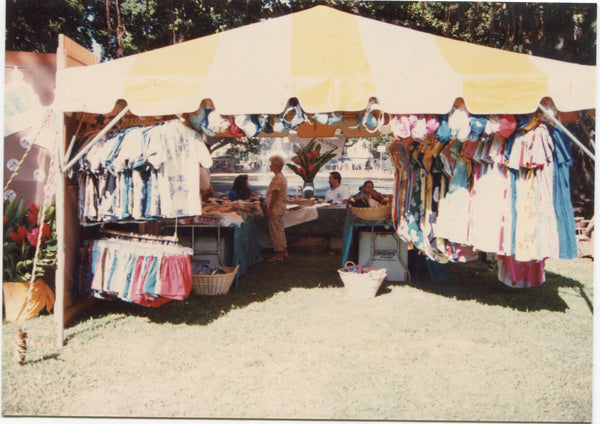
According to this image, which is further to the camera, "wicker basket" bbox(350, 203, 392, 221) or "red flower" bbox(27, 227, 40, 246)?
"wicker basket" bbox(350, 203, 392, 221)

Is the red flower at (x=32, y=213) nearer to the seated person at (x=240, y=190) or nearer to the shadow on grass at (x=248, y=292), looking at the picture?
the shadow on grass at (x=248, y=292)

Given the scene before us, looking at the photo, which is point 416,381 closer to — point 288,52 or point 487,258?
point 487,258

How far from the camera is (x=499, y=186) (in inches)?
171

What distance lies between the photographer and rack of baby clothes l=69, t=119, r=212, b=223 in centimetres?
412

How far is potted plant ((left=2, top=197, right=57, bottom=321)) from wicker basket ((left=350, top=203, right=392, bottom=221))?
11.8 ft

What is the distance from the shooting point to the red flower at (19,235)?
4461mm

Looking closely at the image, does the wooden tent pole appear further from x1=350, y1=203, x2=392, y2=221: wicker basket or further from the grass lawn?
x1=350, y1=203, x2=392, y2=221: wicker basket

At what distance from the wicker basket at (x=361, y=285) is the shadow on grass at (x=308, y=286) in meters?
0.33

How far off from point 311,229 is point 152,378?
5.25 meters

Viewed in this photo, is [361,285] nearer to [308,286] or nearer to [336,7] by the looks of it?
[308,286]

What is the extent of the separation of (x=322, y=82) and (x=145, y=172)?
181 centimetres

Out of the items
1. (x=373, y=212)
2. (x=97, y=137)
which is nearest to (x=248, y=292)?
(x=373, y=212)

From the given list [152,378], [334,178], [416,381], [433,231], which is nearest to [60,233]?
[152,378]

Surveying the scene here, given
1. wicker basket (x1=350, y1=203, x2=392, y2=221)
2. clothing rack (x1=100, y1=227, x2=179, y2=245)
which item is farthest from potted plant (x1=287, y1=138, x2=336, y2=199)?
clothing rack (x1=100, y1=227, x2=179, y2=245)
